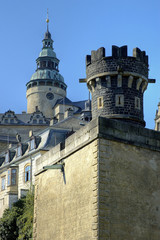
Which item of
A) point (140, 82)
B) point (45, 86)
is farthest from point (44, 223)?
point (45, 86)

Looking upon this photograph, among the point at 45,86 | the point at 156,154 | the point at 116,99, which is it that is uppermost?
the point at 45,86

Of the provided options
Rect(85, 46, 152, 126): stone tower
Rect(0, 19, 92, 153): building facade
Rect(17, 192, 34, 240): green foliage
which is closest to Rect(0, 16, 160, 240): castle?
Rect(85, 46, 152, 126): stone tower

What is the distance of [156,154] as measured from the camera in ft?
62.8

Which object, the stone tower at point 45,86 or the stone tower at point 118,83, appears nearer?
the stone tower at point 118,83

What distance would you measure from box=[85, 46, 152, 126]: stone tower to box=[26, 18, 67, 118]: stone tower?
72943 millimetres

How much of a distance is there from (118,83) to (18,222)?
1942 centimetres

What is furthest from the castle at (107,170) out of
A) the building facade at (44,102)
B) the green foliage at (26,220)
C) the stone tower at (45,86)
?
the stone tower at (45,86)

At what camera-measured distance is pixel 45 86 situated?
10044cm

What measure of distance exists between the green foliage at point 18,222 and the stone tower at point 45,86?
55.7 meters

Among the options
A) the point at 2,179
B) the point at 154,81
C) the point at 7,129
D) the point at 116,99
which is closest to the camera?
the point at 116,99

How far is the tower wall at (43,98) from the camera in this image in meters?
98.4

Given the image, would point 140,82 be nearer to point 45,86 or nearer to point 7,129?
point 7,129

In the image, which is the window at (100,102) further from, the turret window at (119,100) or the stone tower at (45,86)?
the stone tower at (45,86)

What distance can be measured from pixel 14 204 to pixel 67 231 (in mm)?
26485
